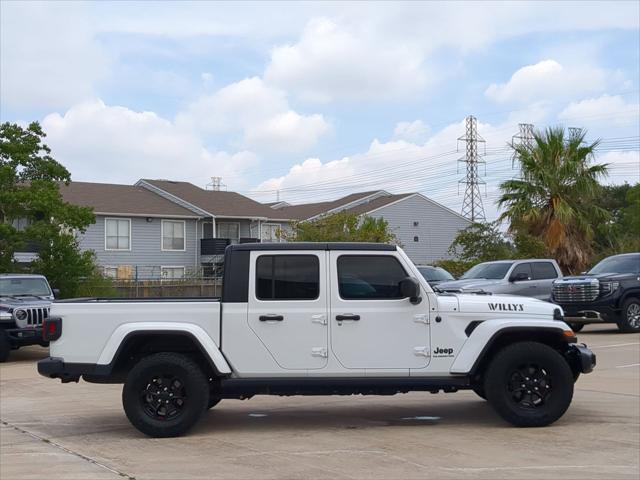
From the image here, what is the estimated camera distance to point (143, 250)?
4634 centimetres

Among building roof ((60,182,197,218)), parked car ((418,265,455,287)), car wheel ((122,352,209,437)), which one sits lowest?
car wheel ((122,352,209,437))

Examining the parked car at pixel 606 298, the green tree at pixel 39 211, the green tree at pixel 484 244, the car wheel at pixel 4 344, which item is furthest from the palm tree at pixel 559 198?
the car wheel at pixel 4 344

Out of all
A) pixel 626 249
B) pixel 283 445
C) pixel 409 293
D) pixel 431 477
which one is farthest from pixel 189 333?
pixel 626 249

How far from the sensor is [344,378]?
934 centimetres

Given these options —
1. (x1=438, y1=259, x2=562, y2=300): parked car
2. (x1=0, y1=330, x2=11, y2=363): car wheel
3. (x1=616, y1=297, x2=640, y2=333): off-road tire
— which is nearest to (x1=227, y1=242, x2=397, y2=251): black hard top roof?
(x1=0, y1=330, x2=11, y2=363): car wheel

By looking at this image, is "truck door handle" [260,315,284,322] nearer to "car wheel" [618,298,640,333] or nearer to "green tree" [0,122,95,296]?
"car wheel" [618,298,640,333]

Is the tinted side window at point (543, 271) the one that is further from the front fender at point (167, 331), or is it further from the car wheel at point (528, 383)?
the front fender at point (167, 331)

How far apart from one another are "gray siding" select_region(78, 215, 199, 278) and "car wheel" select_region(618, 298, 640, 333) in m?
28.1

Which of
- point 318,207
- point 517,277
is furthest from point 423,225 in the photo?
point 517,277

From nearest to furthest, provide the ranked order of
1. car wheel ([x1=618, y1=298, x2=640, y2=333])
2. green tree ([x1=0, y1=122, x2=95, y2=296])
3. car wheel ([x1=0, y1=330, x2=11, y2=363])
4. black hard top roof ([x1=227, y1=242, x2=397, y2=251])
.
Answer: black hard top roof ([x1=227, y1=242, x2=397, y2=251])
car wheel ([x1=0, y1=330, x2=11, y2=363])
car wheel ([x1=618, y1=298, x2=640, y2=333])
green tree ([x1=0, y1=122, x2=95, y2=296])

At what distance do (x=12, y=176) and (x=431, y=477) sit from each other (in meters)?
23.0

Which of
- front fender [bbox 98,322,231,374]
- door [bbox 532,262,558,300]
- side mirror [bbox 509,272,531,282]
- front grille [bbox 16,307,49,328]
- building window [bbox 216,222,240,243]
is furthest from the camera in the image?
building window [bbox 216,222,240,243]

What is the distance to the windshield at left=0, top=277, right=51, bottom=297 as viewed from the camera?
1977 centimetres

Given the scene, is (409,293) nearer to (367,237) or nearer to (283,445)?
(283,445)
